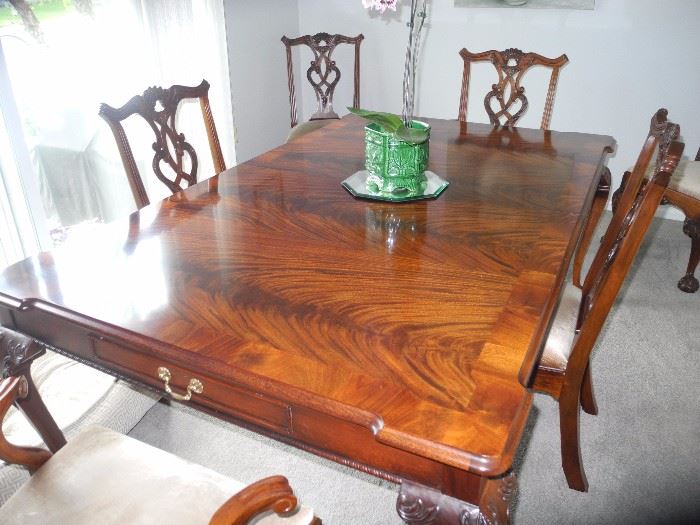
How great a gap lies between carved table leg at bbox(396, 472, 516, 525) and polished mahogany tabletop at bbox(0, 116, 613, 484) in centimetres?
11

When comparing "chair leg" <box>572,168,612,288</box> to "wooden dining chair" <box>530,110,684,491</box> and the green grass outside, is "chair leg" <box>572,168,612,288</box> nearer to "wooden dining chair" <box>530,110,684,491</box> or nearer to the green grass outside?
"wooden dining chair" <box>530,110,684,491</box>

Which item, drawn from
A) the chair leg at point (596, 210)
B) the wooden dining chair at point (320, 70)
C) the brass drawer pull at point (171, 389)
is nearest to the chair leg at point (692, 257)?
the chair leg at point (596, 210)

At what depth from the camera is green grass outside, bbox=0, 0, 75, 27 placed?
6.21 feet

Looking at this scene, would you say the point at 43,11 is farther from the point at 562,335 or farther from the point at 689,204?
the point at 689,204

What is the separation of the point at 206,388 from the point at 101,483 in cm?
28

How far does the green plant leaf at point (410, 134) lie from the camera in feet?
4.63

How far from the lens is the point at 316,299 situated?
1022 millimetres

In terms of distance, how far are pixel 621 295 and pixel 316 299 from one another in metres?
1.99

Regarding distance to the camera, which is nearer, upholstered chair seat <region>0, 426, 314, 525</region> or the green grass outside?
upholstered chair seat <region>0, 426, 314, 525</region>

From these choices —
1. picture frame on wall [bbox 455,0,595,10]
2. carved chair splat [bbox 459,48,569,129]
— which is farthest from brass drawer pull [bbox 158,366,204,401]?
picture frame on wall [bbox 455,0,595,10]

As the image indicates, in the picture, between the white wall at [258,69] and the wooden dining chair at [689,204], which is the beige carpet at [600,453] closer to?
the wooden dining chair at [689,204]

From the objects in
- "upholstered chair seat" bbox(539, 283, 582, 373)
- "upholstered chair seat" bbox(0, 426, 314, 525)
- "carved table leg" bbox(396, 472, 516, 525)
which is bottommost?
"upholstered chair seat" bbox(539, 283, 582, 373)

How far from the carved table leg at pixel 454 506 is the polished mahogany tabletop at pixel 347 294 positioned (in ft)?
0.38

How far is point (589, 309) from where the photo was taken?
1227mm
